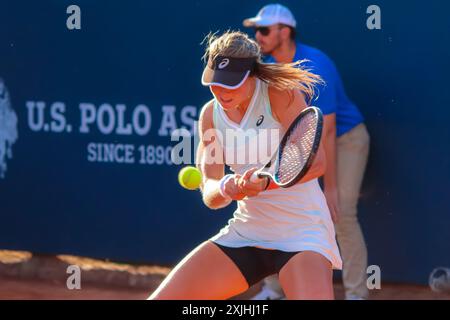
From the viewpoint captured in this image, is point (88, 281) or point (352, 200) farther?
point (88, 281)

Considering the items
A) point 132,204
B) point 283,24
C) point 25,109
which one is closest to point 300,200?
point 283,24

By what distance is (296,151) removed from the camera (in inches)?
151

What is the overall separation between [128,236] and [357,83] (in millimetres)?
1790

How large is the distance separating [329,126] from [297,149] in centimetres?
184

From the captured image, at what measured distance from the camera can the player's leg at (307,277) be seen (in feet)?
12.5

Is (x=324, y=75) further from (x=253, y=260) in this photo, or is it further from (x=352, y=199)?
(x=253, y=260)

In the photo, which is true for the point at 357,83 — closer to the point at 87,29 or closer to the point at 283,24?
the point at 283,24

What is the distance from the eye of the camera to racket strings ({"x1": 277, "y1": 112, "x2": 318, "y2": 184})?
3727mm

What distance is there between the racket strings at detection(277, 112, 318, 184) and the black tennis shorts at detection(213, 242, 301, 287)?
1.19ft

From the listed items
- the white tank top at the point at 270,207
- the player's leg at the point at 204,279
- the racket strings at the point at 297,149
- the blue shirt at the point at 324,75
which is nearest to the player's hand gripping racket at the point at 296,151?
the racket strings at the point at 297,149

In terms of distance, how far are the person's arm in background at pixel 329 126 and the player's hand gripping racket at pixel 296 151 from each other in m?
1.70

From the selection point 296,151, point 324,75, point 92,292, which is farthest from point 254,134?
point 92,292

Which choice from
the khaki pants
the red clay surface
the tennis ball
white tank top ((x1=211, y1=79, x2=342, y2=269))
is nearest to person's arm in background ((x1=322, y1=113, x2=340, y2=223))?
the khaki pants

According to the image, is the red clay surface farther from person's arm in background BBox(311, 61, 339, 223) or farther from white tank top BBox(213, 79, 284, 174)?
white tank top BBox(213, 79, 284, 174)
